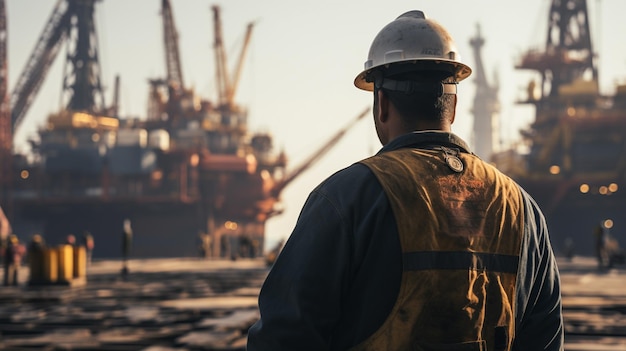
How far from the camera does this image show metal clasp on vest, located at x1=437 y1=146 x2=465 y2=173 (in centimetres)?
263

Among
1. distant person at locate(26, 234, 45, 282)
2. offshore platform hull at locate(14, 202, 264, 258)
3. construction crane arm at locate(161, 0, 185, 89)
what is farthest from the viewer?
construction crane arm at locate(161, 0, 185, 89)

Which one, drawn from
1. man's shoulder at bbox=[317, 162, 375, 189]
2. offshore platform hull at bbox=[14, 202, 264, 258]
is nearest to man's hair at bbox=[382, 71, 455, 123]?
man's shoulder at bbox=[317, 162, 375, 189]

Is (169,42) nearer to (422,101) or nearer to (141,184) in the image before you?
(141,184)

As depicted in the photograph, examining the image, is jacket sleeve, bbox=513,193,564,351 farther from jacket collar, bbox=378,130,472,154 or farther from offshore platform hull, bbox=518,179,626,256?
offshore platform hull, bbox=518,179,626,256

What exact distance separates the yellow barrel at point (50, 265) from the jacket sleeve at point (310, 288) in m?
21.2

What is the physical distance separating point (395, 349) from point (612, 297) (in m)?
18.5

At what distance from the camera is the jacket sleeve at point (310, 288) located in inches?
94.8

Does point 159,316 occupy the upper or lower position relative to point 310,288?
lower

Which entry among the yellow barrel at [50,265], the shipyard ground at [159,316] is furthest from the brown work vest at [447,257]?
the yellow barrel at [50,265]

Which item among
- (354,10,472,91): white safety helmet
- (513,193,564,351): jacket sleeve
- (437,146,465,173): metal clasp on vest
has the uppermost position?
(354,10,472,91): white safety helmet

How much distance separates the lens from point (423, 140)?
108 inches

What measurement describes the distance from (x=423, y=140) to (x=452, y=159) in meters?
0.13

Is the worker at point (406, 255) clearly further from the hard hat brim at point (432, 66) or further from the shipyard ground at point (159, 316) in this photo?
the shipyard ground at point (159, 316)

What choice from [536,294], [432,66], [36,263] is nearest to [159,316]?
[36,263]
